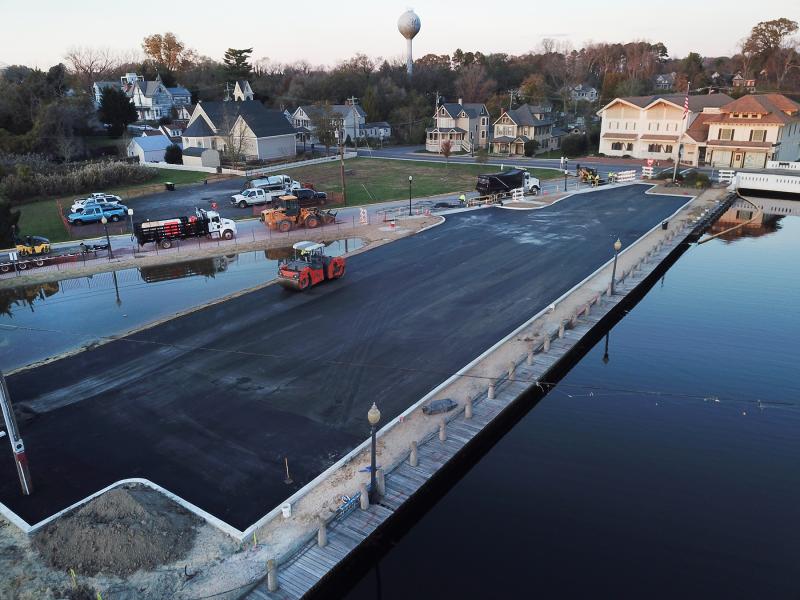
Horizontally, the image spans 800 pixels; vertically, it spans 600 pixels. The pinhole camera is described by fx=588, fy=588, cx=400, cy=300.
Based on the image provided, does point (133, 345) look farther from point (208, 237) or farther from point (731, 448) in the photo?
point (731, 448)

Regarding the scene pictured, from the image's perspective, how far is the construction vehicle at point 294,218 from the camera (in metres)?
42.6

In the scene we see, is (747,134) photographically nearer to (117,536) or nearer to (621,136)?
(621,136)

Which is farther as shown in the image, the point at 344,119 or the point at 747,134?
the point at 344,119

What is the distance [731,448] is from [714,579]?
235 inches

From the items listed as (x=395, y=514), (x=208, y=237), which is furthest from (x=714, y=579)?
(x=208, y=237)

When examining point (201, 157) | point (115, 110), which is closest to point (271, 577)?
point (201, 157)

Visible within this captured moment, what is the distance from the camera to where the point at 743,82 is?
389ft

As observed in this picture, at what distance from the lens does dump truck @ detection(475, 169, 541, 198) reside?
53.9 meters

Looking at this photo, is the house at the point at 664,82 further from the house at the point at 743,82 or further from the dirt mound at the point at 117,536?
the dirt mound at the point at 117,536

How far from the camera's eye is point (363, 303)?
27938mm

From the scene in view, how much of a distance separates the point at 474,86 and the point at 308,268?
114 meters

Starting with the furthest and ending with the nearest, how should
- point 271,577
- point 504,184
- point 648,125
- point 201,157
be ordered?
point 648,125 → point 201,157 → point 504,184 → point 271,577

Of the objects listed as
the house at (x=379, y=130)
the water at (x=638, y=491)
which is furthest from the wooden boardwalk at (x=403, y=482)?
the house at (x=379, y=130)

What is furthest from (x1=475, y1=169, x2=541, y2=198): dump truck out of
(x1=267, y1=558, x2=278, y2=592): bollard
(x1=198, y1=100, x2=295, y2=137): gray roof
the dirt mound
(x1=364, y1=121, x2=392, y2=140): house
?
(x1=364, y1=121, x2=392, y2=140): house
